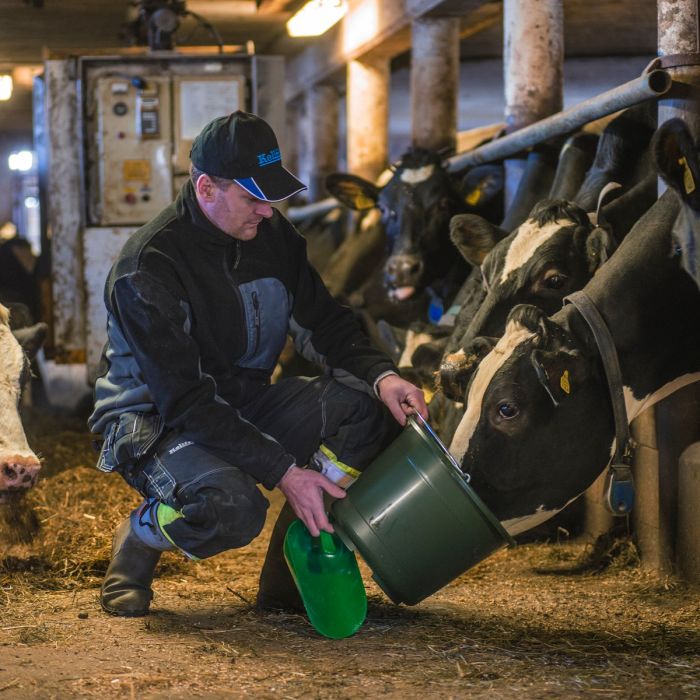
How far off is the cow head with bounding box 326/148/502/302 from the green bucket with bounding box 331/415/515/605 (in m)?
4.45

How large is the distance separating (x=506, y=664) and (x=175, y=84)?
252 inches

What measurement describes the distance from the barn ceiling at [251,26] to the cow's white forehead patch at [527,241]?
4.71 meters

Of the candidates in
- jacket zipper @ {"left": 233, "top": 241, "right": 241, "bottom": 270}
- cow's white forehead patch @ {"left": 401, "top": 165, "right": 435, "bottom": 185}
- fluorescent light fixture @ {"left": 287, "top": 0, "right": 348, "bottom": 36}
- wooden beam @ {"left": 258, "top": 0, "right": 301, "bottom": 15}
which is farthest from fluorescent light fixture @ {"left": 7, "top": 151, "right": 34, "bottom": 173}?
jacket zipper @ {"left": 233, "top": 241, "right": 241, "bottom": 270}

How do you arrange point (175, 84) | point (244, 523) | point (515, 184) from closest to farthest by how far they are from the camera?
point (244, 523)
point (515, 184)
point (175, 84)

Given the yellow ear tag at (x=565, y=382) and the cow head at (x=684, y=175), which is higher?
the cow head at (x=684, y=175)

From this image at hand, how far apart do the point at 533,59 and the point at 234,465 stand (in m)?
4.08

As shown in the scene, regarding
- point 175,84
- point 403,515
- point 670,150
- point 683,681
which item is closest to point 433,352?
point 670,150

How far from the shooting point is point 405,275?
7766 mm

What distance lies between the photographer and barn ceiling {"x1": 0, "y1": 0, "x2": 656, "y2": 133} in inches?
424

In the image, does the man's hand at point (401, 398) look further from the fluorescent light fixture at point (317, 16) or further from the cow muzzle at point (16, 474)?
the fluorescent light fixture at point (317, 16)

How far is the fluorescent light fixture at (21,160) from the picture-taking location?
23.8m

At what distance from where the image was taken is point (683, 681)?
300 centimetres

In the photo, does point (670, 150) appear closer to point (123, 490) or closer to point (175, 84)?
point (123, 490)

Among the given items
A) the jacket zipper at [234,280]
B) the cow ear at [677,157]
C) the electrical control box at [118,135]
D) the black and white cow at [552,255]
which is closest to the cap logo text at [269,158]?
the jacket zipper at [234,280]
